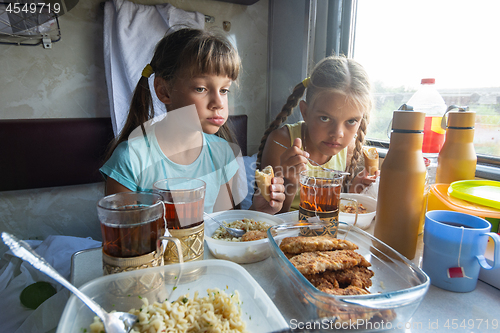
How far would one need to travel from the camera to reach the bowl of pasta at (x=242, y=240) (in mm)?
742

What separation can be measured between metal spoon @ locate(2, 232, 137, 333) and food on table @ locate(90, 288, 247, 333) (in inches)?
0.5

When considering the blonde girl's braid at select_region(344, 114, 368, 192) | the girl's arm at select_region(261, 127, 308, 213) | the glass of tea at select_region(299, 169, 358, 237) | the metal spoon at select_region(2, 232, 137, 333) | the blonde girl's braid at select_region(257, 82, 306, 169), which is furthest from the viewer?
the blonde girl's braid at select_region(257, 82, 306, 169)

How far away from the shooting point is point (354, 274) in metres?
0.63

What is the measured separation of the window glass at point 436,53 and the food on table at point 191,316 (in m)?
1.48

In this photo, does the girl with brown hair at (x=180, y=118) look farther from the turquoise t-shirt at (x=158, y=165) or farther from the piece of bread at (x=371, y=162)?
the piece of bread at (x=371, y=162)

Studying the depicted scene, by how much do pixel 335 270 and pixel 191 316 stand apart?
311 mm

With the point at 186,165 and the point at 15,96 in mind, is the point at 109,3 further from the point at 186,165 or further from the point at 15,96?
the point at 186,165

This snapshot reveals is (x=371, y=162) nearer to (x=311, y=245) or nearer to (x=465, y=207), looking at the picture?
(x=465, y=207)

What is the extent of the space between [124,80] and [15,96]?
0.68 metres

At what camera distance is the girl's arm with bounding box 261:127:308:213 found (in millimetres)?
1234

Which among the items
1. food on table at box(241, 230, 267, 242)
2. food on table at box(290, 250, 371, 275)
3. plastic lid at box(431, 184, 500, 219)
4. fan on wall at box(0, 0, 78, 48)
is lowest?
food on table at box(241, 230, 267, 242)

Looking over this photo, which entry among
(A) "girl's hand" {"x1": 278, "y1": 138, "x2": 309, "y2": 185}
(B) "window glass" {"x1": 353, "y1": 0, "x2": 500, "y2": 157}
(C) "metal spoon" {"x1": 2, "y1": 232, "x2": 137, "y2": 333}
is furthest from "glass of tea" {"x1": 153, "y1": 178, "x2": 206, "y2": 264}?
(B) "window glass" {"x1": 353, "y1": 0, "x2": 500, "y2": 157}

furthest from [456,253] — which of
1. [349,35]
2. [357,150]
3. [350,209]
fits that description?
[349,35]

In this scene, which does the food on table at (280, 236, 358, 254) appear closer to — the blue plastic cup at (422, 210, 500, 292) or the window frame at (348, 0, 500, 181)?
the blue plastic cup at (422, 210, 500, 292)
